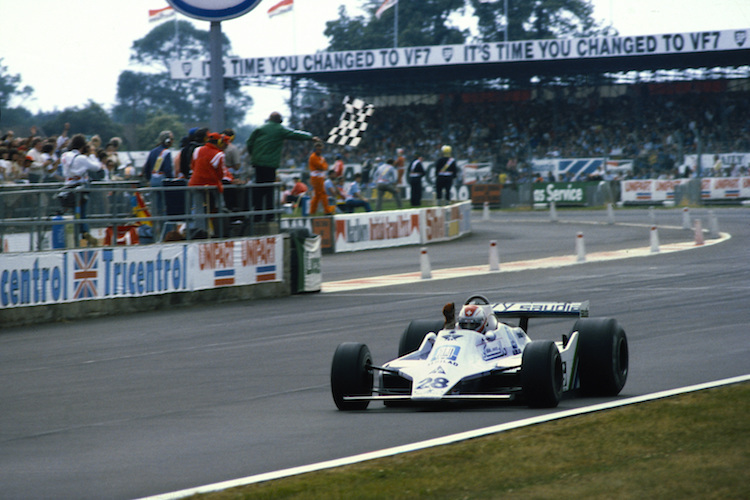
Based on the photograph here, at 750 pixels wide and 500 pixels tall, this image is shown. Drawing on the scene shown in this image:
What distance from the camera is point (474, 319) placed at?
852 cm

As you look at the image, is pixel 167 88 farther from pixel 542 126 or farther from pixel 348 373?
pixel 348 373

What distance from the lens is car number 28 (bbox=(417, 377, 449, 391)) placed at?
787 cm

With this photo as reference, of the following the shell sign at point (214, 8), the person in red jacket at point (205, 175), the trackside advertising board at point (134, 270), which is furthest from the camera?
the shell sign at point (214, 8)

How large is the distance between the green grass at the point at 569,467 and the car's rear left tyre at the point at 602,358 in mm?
1224

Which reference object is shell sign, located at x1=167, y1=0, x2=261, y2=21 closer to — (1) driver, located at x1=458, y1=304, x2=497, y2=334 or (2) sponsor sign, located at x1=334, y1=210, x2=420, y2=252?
(2) sponsor sign, located at x1=334, y1=210, x2=420, y2=252

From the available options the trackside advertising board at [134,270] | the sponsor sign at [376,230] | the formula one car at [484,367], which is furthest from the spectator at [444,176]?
the formula one car at [484,367]

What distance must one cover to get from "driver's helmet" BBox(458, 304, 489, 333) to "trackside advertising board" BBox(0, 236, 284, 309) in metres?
8.30

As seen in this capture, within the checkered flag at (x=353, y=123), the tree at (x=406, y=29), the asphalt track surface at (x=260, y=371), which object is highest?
the tree at (x=406, y=29)

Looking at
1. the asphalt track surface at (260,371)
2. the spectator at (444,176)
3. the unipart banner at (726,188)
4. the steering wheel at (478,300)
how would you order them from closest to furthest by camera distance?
the asphalt track surface at (260,371)
the steering wheel at (478,300)
the spectator at (444,176)
the unipart banner at (726,188)

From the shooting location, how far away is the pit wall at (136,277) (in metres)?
14.7

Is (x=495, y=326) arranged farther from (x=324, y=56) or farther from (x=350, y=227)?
(x=324, y=56)

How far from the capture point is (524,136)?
2186 inches

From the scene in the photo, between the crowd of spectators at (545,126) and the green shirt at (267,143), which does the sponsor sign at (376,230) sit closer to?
the green shirt at (267,143)

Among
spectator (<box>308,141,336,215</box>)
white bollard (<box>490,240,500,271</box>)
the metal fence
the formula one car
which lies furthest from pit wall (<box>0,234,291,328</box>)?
the formula one car
